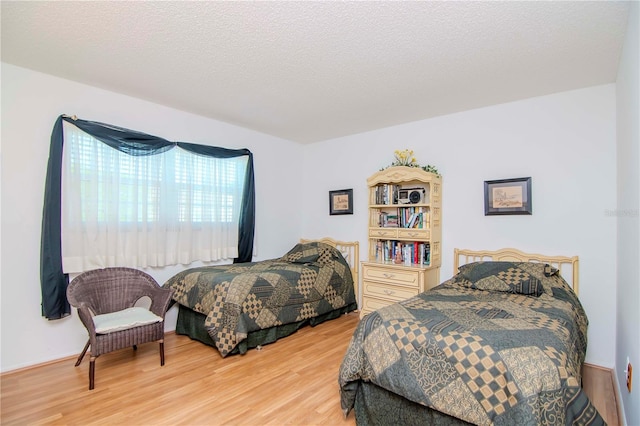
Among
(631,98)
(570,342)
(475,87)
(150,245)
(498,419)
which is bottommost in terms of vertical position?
(498,419)

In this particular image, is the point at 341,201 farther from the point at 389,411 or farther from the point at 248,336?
the point at 389,411

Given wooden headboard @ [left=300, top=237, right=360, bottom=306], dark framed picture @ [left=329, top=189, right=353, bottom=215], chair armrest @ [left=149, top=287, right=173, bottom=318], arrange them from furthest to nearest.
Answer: dark framed picture @ [left=329, top=189, right=353, bottom=215] → wooden headboard @ [left=300, top=237, right=360, bottom=306] → chair armrest @ [left=149, top=287, right=173, bottom=318]

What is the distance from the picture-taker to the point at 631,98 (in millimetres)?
1887

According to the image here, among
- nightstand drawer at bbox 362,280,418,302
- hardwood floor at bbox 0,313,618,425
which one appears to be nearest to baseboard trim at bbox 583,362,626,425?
hardwood floor at bbox 0,313,618,425

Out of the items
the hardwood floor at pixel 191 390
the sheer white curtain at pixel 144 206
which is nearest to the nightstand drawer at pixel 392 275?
the hardwood floor at pixel 191 390

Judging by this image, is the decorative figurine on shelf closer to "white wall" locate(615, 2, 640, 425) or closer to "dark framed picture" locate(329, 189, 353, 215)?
"dark framed picture" locate(329, 189, 353, 215)

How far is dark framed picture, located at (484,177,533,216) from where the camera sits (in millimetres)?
3189

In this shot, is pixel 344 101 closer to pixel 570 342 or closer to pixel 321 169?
pixel 321 169

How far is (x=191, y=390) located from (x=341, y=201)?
122 inches

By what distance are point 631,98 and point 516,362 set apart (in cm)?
169

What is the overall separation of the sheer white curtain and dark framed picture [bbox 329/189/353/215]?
1377 millimetres

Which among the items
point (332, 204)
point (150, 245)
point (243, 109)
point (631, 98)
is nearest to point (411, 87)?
point (631, 98)

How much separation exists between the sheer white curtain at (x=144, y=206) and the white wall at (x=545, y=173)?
2.31m

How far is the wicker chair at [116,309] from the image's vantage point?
2449 millimetres
